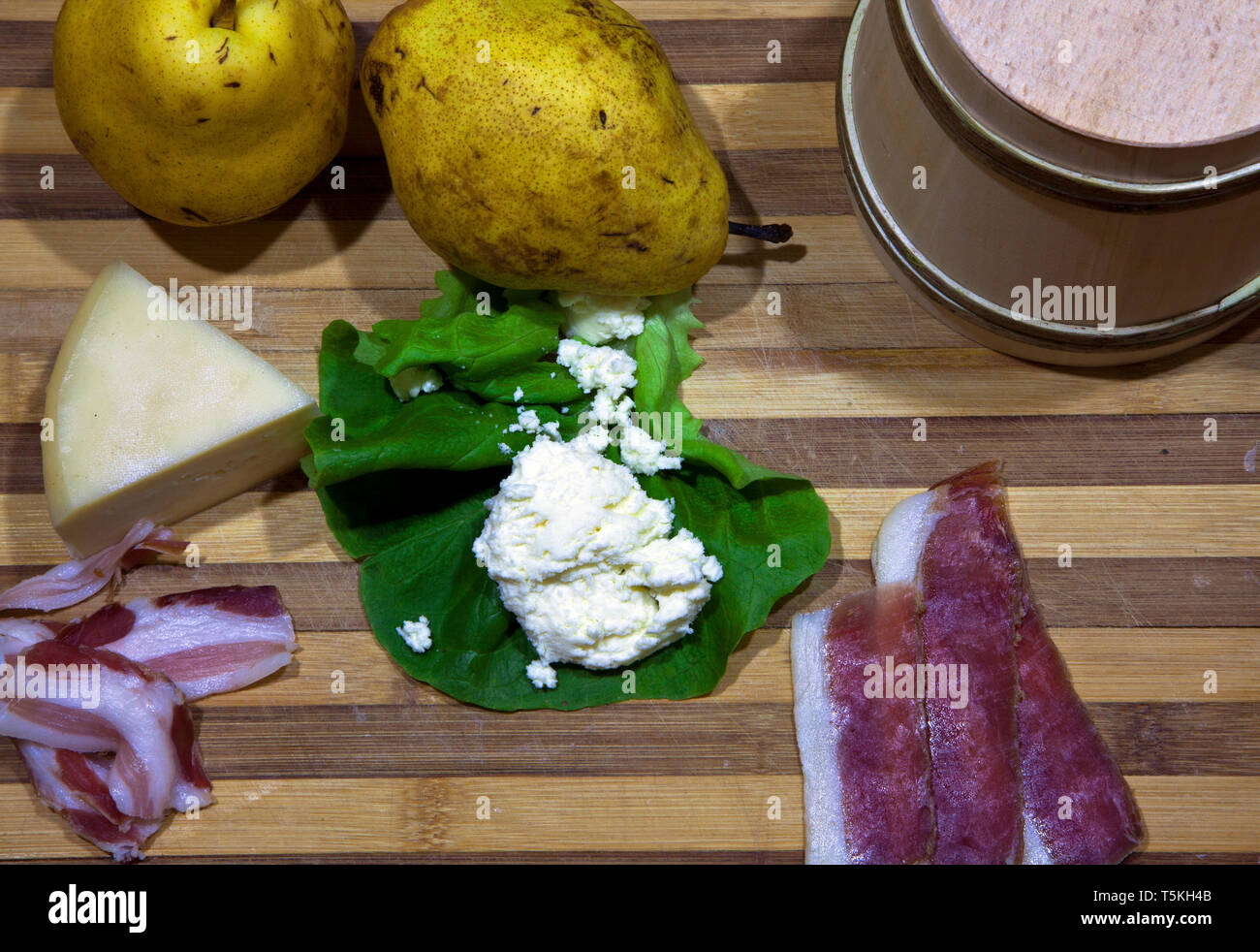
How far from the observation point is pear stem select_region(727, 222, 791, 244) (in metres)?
1.90

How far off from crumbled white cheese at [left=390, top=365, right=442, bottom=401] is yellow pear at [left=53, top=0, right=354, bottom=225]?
382mm

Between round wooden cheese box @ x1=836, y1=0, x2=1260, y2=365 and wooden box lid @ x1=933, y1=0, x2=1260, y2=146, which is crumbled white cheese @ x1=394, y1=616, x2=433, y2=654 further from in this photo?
wooden box lid @ x1=933, y1=0, x2=1260, y2=146

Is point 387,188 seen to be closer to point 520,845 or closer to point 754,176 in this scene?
point 754,176

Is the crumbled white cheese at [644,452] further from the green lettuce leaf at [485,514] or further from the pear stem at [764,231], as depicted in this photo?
the pear stem at [764,231]

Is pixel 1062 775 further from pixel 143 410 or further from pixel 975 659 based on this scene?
pixel 143 410

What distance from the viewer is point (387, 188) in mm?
2045

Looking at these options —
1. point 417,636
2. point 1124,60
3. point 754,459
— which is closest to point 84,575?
point 417,636

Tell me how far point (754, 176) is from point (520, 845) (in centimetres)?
129

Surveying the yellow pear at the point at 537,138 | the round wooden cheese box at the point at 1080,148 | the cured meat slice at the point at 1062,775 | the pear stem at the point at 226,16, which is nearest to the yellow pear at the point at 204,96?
the pear stem at the point at 226,16

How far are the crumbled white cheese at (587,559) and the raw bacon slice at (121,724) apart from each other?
0.61 metres

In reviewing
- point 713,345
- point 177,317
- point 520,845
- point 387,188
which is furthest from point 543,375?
point 520,845

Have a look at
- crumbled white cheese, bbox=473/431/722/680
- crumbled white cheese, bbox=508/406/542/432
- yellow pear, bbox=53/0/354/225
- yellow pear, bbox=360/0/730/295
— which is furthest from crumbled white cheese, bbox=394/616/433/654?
yellow pear, bbox=53/0/354/225

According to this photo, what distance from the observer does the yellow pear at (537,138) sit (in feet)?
5.33

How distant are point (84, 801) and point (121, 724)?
0.46ft
